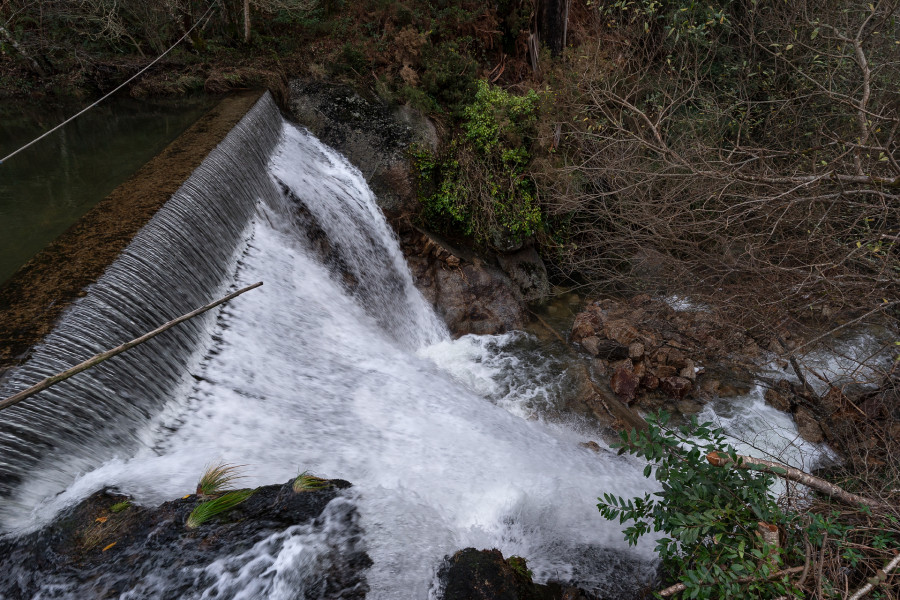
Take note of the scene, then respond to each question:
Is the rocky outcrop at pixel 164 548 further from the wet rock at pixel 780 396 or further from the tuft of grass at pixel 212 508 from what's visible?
the wet rock at pixel 780 396

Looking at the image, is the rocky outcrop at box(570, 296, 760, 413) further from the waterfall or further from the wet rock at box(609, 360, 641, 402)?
the waterfall

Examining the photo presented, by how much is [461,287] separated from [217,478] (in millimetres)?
4691

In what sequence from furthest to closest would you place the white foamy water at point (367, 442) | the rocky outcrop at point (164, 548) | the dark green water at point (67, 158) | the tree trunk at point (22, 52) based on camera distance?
the tree trunk at point (22, 52)
the dark green water at point (67, 158)
the white foamy water at point (367, 442)
the rocky outcrop at point (164, 548)

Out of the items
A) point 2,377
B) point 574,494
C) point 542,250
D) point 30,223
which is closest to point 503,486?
point 574,494

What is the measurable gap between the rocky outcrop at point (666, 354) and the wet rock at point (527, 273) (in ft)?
3.16

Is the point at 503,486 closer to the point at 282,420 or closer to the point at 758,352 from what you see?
the point at 282,420

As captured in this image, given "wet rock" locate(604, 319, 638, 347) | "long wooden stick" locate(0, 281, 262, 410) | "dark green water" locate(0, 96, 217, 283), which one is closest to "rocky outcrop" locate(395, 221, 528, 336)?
"wet rock" locate(604, 319, 638, 347)

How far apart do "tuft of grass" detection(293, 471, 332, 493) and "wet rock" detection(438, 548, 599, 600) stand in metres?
0.85

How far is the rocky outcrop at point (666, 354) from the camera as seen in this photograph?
5.84m

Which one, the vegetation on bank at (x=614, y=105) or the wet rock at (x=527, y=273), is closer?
the vegetation on bank at (x=614, y=105)

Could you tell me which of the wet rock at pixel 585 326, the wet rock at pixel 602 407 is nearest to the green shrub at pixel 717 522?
the wet rock at pixel 602 407

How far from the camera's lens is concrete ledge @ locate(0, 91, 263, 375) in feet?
9.73

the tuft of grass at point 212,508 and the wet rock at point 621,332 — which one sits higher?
the tuft of grass at point 212,508

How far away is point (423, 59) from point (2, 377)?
7.62 metres
